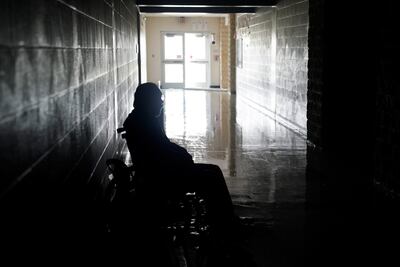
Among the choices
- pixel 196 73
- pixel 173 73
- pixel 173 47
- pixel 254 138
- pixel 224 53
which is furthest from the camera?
pixel 196 73

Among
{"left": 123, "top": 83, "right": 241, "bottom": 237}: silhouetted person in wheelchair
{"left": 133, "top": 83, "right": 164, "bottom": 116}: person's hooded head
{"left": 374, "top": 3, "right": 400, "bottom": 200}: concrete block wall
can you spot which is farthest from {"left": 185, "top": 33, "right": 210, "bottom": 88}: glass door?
{"left": 123, "top": 83, "right": 241, "bottom": 237}: silhouetted person in wheelchair

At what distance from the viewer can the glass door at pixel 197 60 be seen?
23.9 metres

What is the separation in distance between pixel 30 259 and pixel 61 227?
74cm

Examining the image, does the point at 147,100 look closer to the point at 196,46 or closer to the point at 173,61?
the point at 173,61

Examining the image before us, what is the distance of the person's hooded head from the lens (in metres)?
3.97

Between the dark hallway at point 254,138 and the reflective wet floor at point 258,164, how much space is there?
0.07 ft

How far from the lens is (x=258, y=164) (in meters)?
7.12

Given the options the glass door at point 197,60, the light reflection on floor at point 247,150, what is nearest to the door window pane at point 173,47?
the glass door at point 197,60

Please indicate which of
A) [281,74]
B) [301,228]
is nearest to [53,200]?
[301,228]

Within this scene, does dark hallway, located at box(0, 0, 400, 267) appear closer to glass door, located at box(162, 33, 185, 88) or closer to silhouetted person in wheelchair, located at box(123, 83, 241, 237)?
silhouetted person in wheelchair, located at box(123, 83, 241, 237)

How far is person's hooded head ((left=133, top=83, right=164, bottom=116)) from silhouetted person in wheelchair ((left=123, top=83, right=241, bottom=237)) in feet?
0.10

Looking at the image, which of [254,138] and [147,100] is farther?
[254,138]

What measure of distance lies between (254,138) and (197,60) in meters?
15.0

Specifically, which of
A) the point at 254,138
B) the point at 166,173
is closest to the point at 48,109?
the point at 166,173
